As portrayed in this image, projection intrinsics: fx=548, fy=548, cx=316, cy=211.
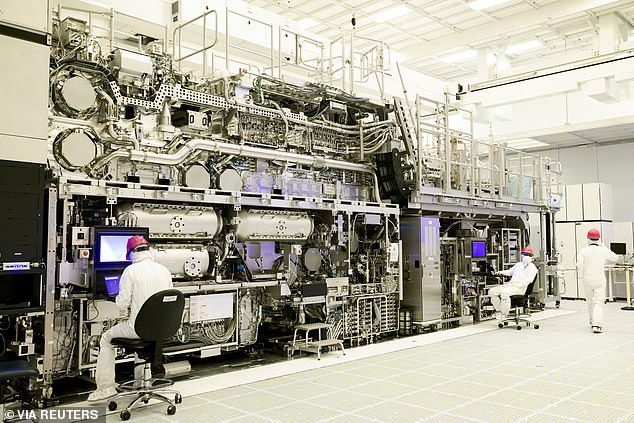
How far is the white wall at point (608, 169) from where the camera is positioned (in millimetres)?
16531

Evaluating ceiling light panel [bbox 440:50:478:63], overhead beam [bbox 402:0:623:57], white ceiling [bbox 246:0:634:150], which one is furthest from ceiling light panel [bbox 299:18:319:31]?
ceiling light panel [bbox 440:50:478:63]

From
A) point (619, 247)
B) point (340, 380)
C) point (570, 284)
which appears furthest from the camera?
point (570, 284)

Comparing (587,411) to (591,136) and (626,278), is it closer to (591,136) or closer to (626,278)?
(626,278)

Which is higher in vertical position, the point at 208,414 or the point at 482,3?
the point at 482,3

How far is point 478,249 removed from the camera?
1122 cm

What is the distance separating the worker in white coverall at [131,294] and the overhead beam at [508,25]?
341 inches

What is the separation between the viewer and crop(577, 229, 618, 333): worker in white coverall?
9664 millimetres

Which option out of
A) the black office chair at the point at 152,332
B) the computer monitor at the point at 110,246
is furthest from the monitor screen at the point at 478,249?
the black office chair at the point at 152,332

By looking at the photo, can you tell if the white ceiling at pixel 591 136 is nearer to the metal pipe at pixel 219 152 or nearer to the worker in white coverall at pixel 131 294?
the metal pipe at pixel 219 152

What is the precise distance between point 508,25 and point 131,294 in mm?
9128

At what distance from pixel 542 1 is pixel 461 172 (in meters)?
3.83

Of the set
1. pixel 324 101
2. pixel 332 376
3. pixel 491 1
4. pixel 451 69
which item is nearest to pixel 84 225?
pixel 332 376

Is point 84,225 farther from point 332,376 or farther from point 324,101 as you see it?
point 324,101

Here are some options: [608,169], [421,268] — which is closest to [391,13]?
[421,268]
